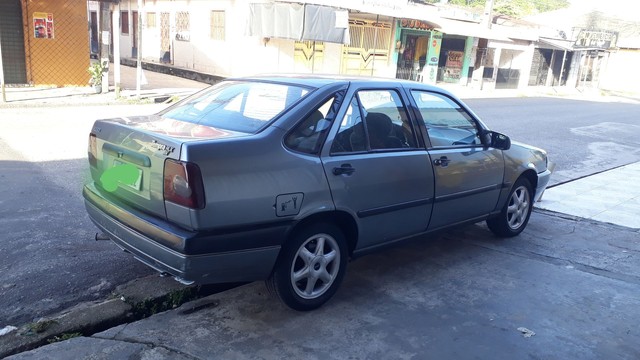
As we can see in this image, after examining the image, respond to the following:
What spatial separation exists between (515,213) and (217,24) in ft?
59.2

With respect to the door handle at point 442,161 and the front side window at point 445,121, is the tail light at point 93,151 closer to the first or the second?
the front side window at point 445,121

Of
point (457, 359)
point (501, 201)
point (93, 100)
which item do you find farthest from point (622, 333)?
point (93, 100)

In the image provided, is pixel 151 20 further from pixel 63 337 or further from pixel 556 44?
pixel 556 44

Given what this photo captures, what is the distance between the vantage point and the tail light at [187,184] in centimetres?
316

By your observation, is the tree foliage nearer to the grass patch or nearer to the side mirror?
the side mirror

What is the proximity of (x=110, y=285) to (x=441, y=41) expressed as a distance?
27654 millimetres

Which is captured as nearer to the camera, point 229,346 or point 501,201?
point 229,346

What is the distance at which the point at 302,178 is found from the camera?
357cm

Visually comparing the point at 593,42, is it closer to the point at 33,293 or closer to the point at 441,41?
the point at 441,41

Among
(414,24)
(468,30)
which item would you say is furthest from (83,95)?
(468,30)

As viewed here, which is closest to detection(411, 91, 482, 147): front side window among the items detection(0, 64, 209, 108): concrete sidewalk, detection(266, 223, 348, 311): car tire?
detection(266, 223, 348, 311): car tire

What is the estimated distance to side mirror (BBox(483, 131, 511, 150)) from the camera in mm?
5141

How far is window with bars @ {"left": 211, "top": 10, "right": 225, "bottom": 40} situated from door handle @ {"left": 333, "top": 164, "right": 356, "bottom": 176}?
61.0 feet

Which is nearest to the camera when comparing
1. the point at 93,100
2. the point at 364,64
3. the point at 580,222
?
the point at 580,222
